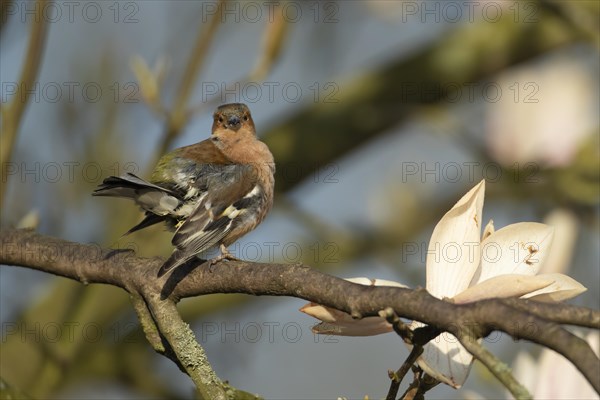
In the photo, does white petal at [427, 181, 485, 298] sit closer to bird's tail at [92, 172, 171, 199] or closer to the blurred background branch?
bird's tail at [92, 172, 171, 199]

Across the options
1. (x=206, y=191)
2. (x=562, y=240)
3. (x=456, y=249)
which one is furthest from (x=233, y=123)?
(x=456, y=249)

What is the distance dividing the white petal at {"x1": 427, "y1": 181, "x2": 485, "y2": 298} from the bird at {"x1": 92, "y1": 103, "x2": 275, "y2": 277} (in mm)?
814

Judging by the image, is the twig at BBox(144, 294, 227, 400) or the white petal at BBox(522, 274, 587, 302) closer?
the white petal at BBox(522, 274, 587, 302)

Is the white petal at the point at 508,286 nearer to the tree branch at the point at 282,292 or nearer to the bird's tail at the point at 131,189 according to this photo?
the tree branch at the point at 282,292

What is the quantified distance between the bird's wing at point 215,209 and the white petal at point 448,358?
65cm

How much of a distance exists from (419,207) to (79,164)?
161 centimetres

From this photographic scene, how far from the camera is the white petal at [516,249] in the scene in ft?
5.17

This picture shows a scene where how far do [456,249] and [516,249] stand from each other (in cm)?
10

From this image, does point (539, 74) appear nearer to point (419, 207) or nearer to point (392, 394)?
point (419, 207)

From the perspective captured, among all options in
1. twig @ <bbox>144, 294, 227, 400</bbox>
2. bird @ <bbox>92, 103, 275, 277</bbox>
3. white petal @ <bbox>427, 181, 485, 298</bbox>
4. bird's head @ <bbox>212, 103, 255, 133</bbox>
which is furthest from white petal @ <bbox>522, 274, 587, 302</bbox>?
bird's head @ <bbox>212, 103, 255, 133</bbox>

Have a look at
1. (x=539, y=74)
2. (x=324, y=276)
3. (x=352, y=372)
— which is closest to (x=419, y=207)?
(x=539, y=74)

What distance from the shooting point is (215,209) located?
2.76 meters

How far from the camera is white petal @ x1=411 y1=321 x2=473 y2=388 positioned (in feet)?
5.12

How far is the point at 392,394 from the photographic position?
1.41 m
